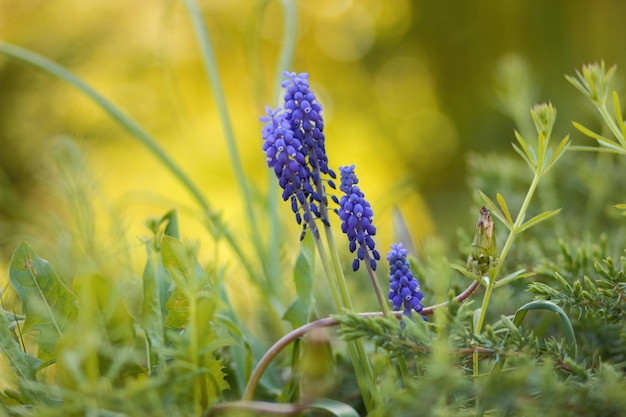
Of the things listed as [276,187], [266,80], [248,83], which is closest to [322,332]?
[276,187]

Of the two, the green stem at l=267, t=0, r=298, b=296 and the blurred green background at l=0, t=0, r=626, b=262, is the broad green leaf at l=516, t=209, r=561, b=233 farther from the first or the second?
the blurred green background at l=0, t=0, r=626, b=262

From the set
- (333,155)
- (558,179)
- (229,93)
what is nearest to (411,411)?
(558,179)

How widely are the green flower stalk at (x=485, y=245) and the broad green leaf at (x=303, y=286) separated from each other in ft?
0.37

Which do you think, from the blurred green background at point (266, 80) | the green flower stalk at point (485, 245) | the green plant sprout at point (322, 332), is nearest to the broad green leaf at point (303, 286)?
the green plant sprout at point (322, 332)

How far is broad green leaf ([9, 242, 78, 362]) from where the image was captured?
31 cm

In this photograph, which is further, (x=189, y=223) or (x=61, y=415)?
(x=189, y=223)

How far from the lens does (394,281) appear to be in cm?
29

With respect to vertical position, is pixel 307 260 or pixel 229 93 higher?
pixel 229 93

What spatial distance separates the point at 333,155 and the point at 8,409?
2747 millimetres

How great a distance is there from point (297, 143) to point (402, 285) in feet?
0.29

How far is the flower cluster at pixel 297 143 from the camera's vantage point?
29 cm

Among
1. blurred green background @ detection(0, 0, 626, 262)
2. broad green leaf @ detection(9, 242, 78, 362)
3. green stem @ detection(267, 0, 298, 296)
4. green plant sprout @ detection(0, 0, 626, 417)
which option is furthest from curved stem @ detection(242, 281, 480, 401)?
blurred green background @ detection(0, 0, 626, 262)

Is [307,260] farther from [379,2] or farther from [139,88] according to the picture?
[379,2]

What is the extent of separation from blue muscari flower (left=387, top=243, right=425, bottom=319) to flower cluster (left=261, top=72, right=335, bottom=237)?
0.13ft
